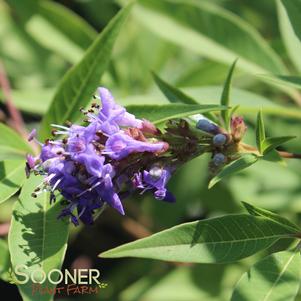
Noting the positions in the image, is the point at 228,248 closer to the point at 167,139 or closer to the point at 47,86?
the point at 167,139

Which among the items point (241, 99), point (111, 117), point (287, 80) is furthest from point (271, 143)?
point (241, 99)

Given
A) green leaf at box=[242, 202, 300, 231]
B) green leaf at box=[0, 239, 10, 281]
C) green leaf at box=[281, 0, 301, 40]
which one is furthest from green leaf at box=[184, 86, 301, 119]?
green leaf at box=[0, 239, 10, 281]

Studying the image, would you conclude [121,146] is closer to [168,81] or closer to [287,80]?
[287,80]

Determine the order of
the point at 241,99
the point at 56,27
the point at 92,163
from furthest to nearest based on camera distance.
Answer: the point at 56,27
the point at 241,99
the point at 92,163

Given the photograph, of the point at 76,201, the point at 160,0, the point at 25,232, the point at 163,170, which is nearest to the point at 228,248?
the point at 163,170

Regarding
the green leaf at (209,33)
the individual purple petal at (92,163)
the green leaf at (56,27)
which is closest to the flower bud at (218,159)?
the individual purple petal at (92,163)

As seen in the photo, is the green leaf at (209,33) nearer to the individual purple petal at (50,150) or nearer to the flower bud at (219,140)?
the flower bud at (219,140)
